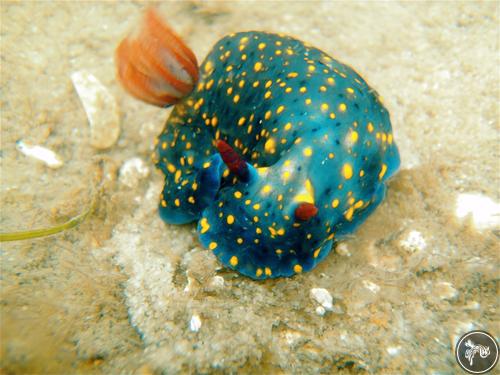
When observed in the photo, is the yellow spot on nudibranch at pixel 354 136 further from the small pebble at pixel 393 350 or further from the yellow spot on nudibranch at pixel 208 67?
the yellow spot on nudibranch at pixel 208 67

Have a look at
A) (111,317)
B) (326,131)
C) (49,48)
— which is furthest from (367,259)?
(49,48)

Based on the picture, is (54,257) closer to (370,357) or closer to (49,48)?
(370,357)

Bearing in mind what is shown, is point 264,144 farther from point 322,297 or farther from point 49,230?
point 49,230

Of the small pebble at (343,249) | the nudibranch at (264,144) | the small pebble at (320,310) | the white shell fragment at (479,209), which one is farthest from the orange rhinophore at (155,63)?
the white shell fragment at (479,209)

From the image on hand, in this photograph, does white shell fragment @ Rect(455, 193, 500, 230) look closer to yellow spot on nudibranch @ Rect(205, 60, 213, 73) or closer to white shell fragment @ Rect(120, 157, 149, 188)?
yellow spot on nudibranch @ Rect(205, 60, 213, 73)

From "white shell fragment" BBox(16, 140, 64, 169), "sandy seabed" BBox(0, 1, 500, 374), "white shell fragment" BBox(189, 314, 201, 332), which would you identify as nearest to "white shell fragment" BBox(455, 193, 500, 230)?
"sandy seabed" BBox(0, 1, 500, 374)

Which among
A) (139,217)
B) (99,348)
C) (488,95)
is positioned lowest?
(139,217)

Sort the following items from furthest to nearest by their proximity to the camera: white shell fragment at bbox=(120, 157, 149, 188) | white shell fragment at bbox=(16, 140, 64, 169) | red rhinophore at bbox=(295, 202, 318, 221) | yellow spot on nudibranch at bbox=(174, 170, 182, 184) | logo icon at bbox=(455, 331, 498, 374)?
white shell fragment at bbox=(120, 157, 149, 188) → white shell fragment at bbox=(16, 140, 64, 169) → yellow spot on nudibranch at bbox=(174, 170, 182, 184) → red rhinophore at bbox=(295, 202, 318, 221) → logo icon at bbox=(455, 331, 498, 374)
